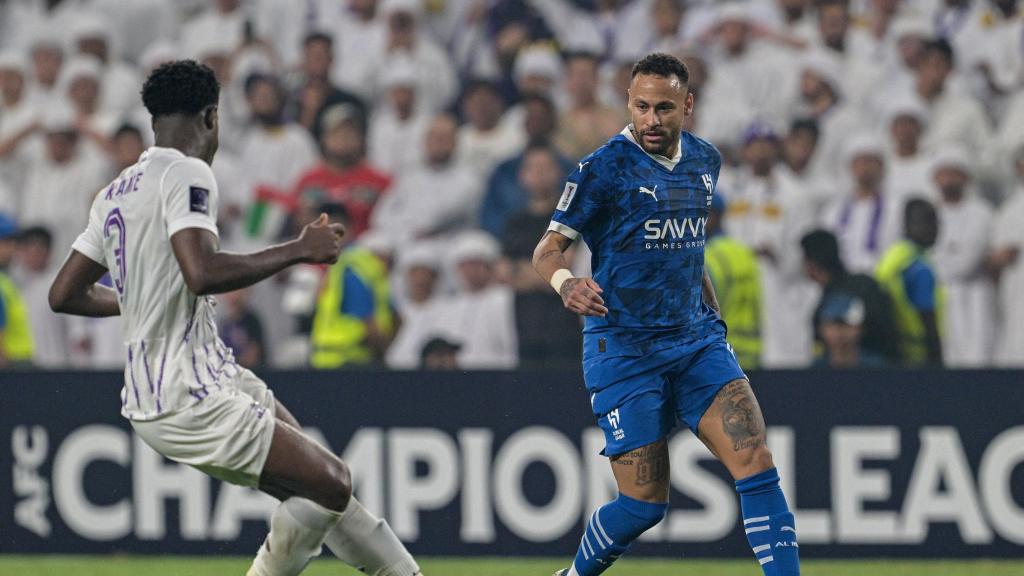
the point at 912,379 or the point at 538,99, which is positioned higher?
the point at 538,99

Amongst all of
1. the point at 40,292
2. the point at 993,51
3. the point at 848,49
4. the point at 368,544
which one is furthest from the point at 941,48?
the point at 368,544

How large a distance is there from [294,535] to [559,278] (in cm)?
130

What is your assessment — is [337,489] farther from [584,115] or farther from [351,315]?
[584,115]

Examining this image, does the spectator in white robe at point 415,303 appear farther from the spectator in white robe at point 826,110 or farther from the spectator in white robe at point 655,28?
the spectator in white robe at point 826,110

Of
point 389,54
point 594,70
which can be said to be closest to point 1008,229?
point 594,70

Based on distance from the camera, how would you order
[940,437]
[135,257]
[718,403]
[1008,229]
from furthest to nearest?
[1008,229], [940,437], [718,403], [135,257]

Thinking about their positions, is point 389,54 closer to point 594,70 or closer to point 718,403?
point 594,70

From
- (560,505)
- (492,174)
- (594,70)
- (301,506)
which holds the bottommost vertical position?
(560,505)

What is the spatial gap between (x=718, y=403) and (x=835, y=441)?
10.5ft

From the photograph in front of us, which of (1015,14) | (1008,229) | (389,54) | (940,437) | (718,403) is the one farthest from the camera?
(389,54)

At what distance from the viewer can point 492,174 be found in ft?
36.9

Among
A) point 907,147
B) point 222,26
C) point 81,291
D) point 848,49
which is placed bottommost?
point 81,291

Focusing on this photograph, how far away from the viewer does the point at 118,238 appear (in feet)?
16.8

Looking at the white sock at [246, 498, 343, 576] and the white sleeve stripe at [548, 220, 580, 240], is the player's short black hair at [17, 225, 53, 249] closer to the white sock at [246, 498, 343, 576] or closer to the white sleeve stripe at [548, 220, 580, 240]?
the white sock at [246, 498, 343, 576]
